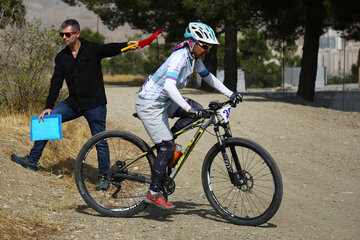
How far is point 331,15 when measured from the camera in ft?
59.4

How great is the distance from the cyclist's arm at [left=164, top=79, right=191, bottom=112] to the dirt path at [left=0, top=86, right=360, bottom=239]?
1113mm

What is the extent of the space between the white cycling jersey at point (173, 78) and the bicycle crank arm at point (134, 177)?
789mm

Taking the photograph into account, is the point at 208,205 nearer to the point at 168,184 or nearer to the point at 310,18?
the point at 168,184

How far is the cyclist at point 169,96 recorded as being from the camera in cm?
486

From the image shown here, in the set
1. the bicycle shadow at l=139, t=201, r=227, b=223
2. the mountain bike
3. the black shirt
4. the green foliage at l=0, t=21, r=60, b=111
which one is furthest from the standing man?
the green foliage at l=0, t=21, r=60, b=111

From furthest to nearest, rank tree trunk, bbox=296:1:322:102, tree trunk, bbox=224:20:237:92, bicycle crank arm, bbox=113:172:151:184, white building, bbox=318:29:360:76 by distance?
white building, bbox=318:29:360:76, tree trunk, bbox=224:20:237:92, tree trunk, bbox=296:1:322:102, bicycle crank arm, bbox=113:172:151:184

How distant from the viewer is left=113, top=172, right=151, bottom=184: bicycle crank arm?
17.6 feet

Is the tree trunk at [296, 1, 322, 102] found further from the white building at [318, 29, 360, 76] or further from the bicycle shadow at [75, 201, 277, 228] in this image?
the white building at [318, 29, 360, 76]

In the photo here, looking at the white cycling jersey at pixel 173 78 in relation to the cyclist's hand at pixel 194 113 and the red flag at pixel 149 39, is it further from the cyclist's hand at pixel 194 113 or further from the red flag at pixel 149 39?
the red flag at pixel 149 39

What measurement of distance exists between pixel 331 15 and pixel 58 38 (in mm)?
10984

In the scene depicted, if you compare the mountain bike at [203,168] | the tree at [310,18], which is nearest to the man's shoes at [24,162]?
the mountain bike at [203,168]

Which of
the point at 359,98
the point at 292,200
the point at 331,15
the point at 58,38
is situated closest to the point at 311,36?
the point at 331,15

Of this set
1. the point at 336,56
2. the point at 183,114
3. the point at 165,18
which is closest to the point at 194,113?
the point at 183,114

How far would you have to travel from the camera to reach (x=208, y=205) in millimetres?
6121
